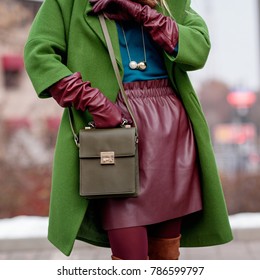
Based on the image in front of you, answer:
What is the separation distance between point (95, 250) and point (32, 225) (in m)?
0.84

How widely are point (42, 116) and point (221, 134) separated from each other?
1998 millimetres

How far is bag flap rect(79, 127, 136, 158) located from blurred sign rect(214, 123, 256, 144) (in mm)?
5220

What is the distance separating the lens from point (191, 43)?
2611 mm

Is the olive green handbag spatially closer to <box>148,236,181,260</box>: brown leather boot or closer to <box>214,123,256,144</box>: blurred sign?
<box>148,236,181,260</box>: brown leather boot

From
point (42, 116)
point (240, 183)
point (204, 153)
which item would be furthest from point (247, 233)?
point (204, 153)

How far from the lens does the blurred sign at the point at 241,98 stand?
7558 mm

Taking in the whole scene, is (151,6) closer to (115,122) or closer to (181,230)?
(115,122)

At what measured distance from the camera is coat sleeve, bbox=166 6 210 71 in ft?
8.48

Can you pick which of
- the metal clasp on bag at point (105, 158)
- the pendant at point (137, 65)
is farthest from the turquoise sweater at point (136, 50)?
the metal clasp on bag at point (105, 158)

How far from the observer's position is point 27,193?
682 cm

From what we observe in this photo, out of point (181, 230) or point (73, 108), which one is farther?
point (181, 230)

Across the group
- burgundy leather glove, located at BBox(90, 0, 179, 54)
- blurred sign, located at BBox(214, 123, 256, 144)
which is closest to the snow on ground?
blurred sign, located at BBox(214, 123, 256, 144)

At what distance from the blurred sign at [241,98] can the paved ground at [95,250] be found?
2216mm

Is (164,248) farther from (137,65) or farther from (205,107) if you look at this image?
(205,107)
